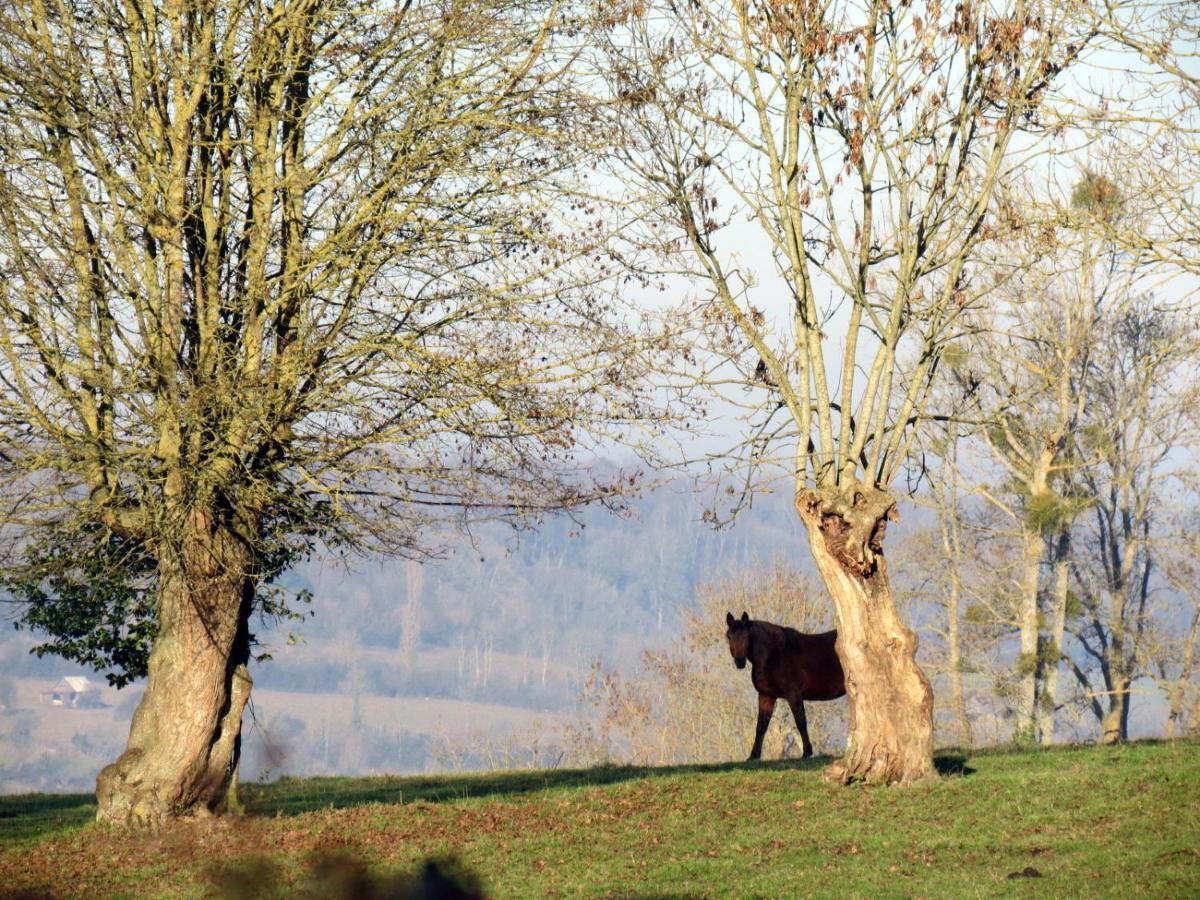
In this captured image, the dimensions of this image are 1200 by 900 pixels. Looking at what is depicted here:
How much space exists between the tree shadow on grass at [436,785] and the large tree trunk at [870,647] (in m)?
2.25

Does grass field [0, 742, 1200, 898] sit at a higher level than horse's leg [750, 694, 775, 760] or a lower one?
lower

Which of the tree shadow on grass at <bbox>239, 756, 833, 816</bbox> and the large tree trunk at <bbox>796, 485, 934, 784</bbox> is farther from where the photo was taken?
the tree shadow on grass at <bbox>239, 756, 833, 816</bbox>

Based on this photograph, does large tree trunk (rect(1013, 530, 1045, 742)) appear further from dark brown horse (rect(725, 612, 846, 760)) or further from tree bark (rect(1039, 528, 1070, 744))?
dark brown horse (rect(725, 612, 846, 760))

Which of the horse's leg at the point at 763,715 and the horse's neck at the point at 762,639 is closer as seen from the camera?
the horse's neck at the point at 762,639

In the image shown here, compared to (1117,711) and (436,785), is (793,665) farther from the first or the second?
(1117,711)

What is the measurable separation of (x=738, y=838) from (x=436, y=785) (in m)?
9.31

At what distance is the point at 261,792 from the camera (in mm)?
21438

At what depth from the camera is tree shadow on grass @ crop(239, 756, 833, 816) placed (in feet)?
61.2

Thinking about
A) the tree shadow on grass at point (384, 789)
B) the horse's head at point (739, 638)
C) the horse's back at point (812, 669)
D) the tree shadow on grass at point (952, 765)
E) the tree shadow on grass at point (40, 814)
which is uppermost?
the horse's head at point (739, 638)

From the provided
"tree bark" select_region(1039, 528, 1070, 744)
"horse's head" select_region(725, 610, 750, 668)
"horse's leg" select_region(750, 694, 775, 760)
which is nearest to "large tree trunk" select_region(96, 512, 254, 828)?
"horse's head" select_region(725, 610, 750, 668)

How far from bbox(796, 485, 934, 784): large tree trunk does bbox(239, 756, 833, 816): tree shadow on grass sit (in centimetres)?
225

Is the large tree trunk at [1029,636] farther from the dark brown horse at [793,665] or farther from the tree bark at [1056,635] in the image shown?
the dark brown horse at [793,665]

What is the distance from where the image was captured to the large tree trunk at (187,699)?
51.1 feet

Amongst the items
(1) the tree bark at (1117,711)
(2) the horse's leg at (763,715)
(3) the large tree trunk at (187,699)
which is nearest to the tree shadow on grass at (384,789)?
(2) the horse's leg at (763,715)
